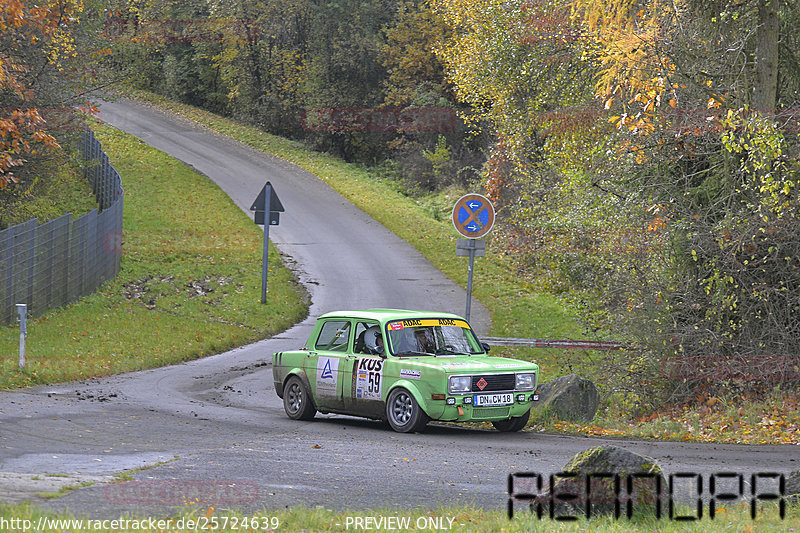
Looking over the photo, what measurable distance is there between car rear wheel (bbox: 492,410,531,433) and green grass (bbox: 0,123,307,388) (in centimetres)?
767

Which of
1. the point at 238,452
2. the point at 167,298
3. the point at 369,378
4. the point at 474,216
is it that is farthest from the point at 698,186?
the point at 167,298

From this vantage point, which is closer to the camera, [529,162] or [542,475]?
[542,475]

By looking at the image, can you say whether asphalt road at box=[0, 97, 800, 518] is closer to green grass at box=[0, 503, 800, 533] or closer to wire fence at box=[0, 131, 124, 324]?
green grass at box=[0, 503, 800, 533]

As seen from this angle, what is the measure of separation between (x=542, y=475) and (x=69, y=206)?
31.1 meters

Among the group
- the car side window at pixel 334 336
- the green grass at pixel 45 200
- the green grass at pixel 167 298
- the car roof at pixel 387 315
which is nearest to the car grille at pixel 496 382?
the car roof at pixel 387 315

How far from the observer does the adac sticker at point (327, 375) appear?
13.4 metres

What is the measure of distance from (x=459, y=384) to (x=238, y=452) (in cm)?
303

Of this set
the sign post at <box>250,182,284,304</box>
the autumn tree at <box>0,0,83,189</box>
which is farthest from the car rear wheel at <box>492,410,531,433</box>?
the sign post at <box>250,182,284,304</box>

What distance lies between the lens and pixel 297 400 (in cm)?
1395

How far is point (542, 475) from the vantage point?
909 centimetres

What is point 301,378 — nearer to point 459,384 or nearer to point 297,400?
point 297,400

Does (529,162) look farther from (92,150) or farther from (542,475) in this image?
(542,475)

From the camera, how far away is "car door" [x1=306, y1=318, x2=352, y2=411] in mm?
13375

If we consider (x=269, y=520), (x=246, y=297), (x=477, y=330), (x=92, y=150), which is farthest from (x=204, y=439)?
(x=92, y=150)
